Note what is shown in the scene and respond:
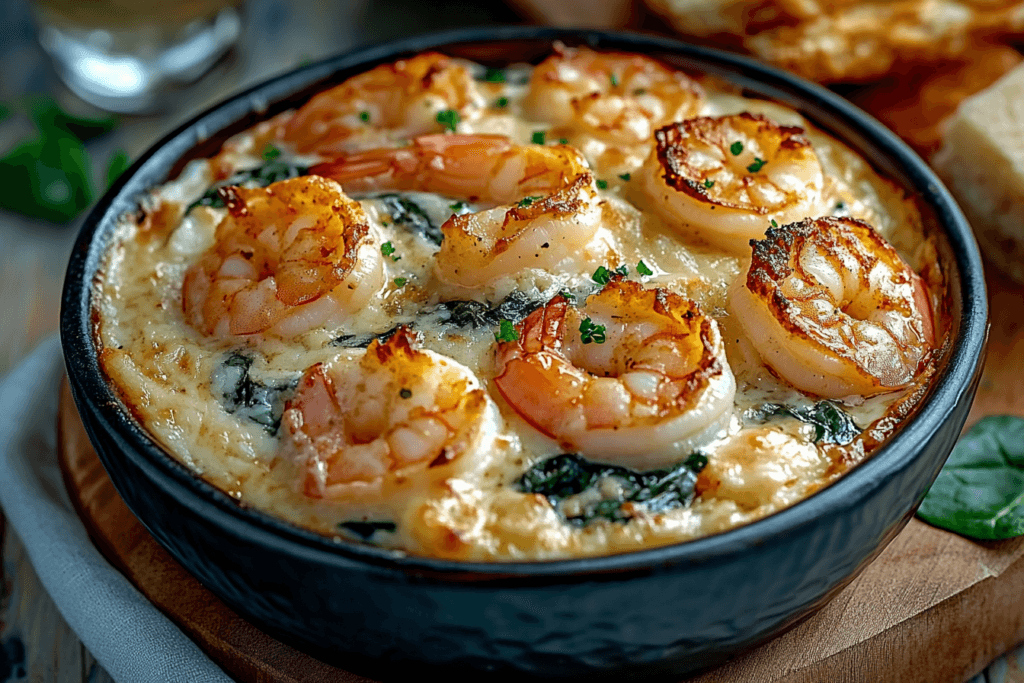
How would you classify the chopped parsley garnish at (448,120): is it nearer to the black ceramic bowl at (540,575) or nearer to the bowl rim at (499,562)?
the bowl rim at (499,562)

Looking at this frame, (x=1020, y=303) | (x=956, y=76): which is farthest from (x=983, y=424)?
(x=956, y=76)

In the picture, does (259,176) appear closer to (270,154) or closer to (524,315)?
(270,154)

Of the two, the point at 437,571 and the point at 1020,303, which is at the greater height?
the point at 437,571

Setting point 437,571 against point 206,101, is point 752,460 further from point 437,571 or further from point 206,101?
point 206,101

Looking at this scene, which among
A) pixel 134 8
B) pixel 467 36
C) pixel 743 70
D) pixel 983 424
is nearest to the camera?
pixel 983 424

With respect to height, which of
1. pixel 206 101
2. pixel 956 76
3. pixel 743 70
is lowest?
pixel 206 101

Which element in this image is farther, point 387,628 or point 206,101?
point 206,101

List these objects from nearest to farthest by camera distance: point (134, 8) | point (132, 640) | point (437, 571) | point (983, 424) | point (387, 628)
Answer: point (437, 571)
point (387, 628)
point (132, 640)
point (983, 424)
point (134, 8)
